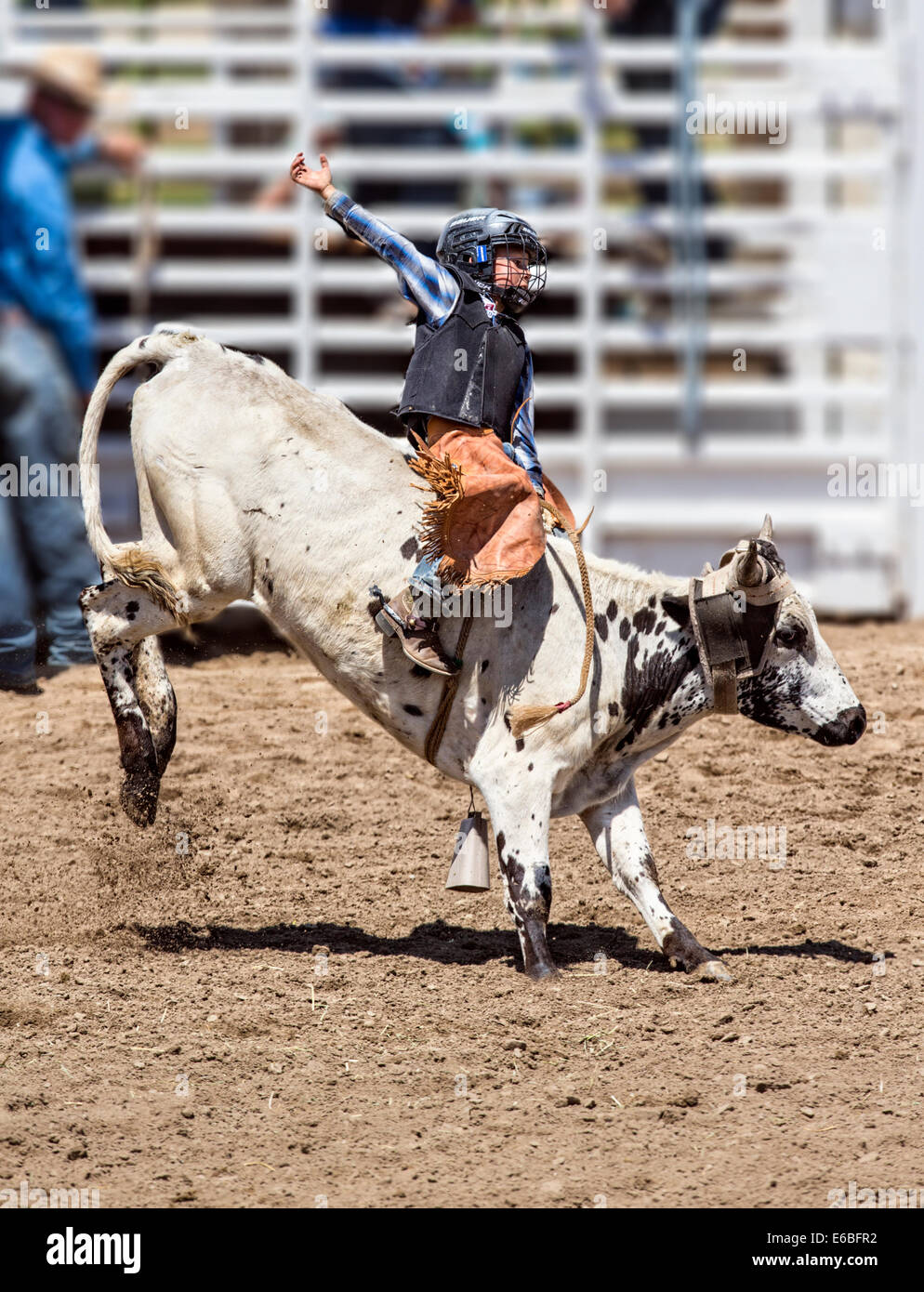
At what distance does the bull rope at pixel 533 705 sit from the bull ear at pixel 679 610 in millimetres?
296

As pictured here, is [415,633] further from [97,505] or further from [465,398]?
[97,505]

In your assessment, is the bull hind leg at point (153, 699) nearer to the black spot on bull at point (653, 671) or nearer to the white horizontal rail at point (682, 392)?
the black spot on bull at point (653, 671)

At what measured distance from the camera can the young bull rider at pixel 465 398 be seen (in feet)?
19.1

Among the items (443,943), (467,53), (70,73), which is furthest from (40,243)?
(443,943)

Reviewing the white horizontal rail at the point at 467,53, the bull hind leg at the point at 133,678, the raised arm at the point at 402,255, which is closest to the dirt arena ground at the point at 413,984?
the bull hind leg at the point at 133,678

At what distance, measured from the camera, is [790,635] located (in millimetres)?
6094

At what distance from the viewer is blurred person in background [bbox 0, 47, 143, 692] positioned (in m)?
10.8

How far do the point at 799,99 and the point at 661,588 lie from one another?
8018 millimetres

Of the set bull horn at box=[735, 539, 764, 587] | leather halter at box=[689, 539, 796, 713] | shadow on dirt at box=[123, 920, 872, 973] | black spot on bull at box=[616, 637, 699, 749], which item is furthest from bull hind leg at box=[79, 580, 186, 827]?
bull horn at box=[735, 539, 764, 587]

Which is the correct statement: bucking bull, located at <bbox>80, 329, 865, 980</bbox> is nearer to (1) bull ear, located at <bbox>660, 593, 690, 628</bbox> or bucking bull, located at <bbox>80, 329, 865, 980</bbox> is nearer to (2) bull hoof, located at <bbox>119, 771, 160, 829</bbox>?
(1) bull ear, located at <bbox>660, 593, 690, 628</bbox>

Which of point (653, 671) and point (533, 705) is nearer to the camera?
point (533, 705)

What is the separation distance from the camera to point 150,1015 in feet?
18.9

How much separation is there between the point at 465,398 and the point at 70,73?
6.77 metres

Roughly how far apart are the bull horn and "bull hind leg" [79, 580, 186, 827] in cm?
217
